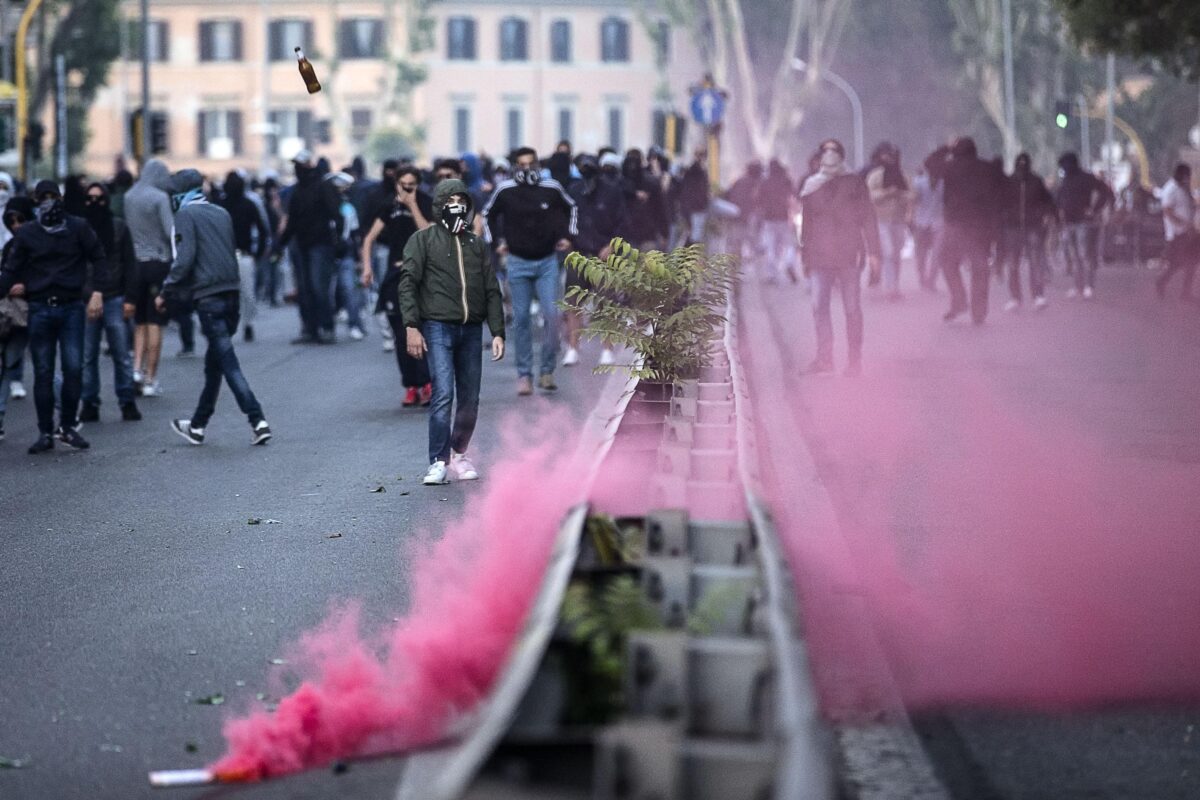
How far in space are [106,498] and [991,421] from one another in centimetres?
549

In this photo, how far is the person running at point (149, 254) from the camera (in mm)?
17422

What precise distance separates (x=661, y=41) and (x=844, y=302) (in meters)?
70.1

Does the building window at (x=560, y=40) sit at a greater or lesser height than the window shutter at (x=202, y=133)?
greater

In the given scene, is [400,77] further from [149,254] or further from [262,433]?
[262,433]

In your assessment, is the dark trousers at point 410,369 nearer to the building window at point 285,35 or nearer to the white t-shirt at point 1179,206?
the white t-shirt at point 1179,206

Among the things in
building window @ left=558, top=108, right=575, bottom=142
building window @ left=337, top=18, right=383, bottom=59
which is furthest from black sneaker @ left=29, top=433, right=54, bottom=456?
building window @ left=558, top=108, right=575, bottom=142

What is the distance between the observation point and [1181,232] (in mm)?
27141

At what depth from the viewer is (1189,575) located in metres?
8.00

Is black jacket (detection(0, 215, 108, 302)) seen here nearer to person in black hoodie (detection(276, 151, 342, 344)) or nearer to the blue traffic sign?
person in black hoodie (detection(276, 151, 342, 344))

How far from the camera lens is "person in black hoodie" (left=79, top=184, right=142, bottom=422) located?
1589 cm

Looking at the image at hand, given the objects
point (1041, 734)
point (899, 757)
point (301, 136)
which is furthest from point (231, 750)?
point (301, 136)

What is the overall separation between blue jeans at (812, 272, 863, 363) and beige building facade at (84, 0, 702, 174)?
69.6 metres

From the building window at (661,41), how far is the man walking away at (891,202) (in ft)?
183

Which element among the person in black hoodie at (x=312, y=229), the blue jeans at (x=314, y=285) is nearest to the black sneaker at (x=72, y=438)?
the person in black hoodie at (x=312, y=229)
